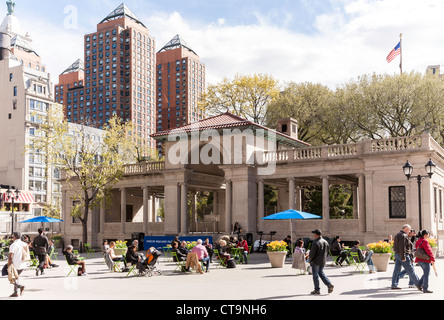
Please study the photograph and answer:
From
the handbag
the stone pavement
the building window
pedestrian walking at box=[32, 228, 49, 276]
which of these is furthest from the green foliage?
the handbag

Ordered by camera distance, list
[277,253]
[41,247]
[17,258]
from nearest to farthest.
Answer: [17,258], [41,247], [277,253]

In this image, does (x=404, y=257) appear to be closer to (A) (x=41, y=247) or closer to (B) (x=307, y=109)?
(A) (x=41, y=247)

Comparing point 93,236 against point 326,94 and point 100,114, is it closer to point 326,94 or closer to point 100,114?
point 326,94

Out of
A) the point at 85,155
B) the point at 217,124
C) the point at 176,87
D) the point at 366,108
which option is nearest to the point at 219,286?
the point at 217,124

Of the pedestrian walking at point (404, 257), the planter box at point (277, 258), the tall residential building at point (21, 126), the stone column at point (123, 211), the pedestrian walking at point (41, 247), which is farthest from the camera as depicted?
the tall residential building at point (21, 126)

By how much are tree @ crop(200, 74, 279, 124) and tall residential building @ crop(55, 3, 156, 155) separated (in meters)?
95.6

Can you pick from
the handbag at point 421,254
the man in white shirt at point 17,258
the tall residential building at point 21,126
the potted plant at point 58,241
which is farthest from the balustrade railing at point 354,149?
the tall residential building at point 21,126

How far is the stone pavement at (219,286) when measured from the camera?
47.4ft

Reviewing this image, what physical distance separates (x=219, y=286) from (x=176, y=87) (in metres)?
157

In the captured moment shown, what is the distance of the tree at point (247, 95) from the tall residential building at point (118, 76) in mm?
95645

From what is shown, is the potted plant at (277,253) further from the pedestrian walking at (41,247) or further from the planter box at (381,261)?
the pedestrian walking at (41,247)

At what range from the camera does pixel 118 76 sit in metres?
155

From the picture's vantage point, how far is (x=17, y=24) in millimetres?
142375

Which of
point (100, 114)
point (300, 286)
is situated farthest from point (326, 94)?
point (100, 114)
